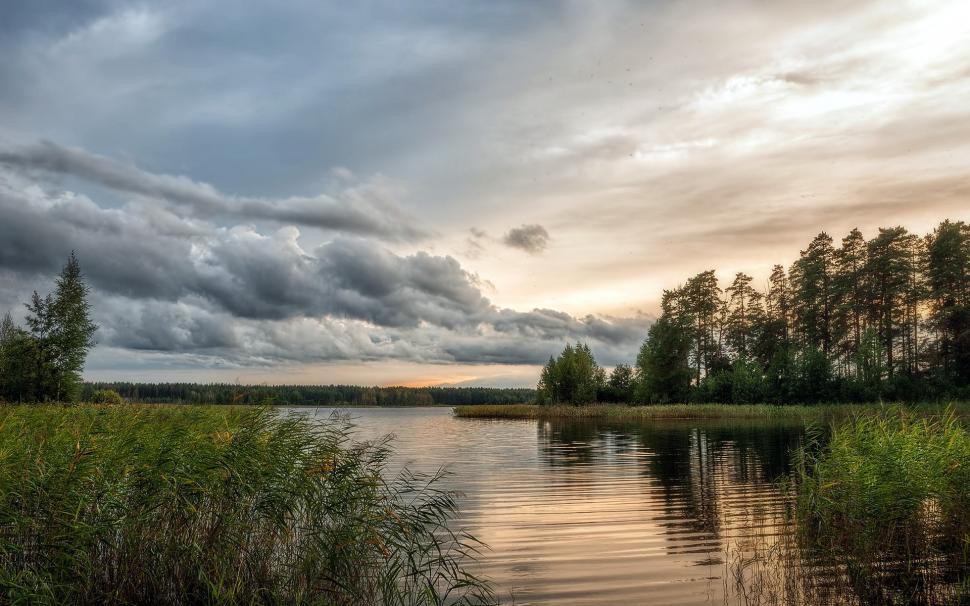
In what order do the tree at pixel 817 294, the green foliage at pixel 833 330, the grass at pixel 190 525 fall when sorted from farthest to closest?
the tree at pixel 817 294
the green foliage at pixel 833 330
the grass at pixel 190 525

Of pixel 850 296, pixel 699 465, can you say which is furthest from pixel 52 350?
pixel 850 296

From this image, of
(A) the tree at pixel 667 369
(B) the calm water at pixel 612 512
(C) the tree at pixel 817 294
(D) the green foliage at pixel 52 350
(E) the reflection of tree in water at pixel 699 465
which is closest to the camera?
(B) the calm water at pixel 612 512

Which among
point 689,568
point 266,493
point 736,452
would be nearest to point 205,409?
point 266,493

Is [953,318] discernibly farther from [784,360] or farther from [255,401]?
[255,401]

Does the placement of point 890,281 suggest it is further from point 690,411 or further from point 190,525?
point 190,525

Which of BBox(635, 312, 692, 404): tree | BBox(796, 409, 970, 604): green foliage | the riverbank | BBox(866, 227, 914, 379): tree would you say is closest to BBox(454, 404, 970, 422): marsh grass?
the riverbank

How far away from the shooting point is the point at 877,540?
1184 centimetres

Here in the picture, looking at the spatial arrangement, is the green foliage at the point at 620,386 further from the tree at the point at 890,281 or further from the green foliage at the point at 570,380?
the tree at the point at 890,281

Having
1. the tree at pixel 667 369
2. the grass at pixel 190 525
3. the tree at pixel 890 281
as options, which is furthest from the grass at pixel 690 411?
the grass at pixel 190 525

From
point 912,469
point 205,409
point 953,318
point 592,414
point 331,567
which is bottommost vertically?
point 592,414

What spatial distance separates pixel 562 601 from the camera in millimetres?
10945

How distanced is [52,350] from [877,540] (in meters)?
65.9

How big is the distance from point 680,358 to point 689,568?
85.7 m

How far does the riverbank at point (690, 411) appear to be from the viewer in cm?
6191
